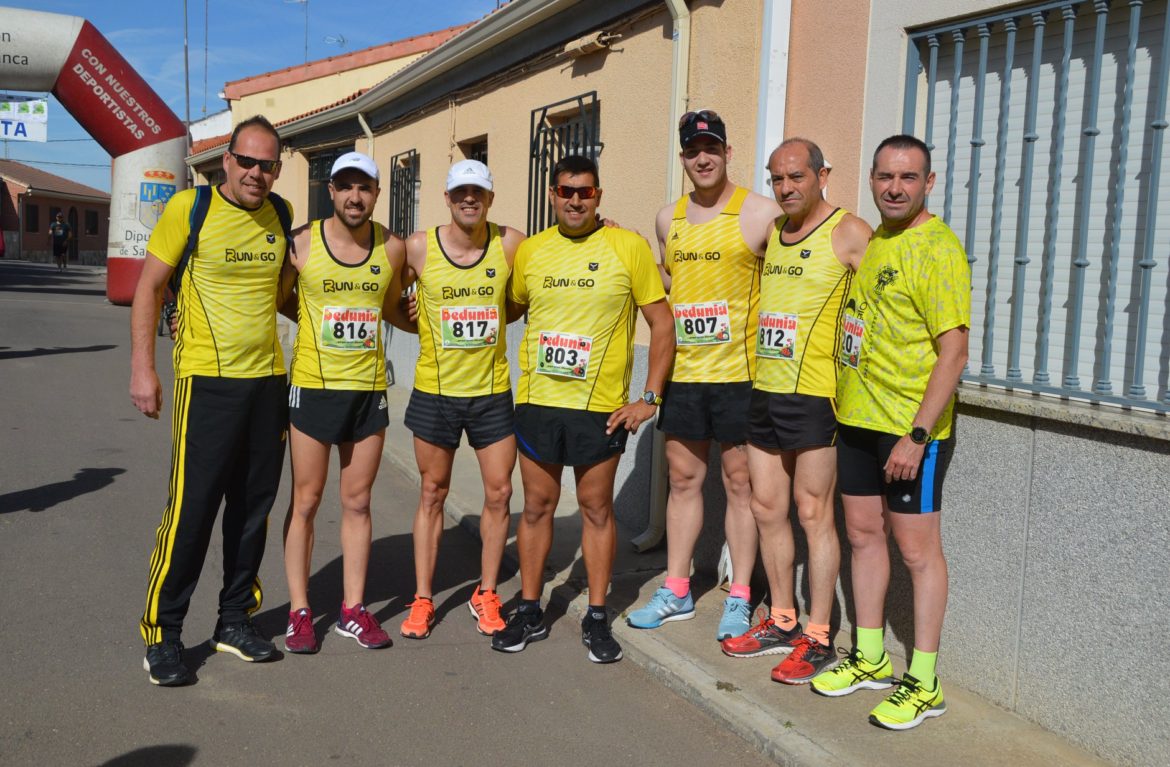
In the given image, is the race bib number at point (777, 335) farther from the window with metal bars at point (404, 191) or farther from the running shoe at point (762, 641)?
the window with metal bars at point (404, 191)

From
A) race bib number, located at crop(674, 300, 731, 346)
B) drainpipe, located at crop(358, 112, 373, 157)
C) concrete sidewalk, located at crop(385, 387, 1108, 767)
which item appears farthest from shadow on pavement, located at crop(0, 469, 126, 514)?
drainpipe, located at crop(358, 112, 373, 157)

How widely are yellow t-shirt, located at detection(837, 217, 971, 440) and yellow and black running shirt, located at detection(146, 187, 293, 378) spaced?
2.46 metres

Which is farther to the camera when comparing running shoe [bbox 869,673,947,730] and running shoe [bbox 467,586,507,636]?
running shoe [bbox 467,586,507,636]

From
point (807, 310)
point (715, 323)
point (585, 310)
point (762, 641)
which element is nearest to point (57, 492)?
point (585, 310)

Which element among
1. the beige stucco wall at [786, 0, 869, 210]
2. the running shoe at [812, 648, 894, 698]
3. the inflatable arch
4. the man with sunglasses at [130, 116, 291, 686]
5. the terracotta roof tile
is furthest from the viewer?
the terracotta roof tile

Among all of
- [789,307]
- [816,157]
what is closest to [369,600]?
[789,307]

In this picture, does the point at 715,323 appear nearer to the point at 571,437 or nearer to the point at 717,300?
the point at 717,300

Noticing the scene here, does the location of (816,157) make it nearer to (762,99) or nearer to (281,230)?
(762,99)

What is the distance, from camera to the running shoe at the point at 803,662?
421cm

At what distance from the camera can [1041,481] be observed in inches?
148

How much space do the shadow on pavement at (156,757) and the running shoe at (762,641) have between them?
7.28ft

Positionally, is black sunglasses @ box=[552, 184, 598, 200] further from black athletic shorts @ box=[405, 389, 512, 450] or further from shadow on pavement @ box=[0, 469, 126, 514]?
shadow on pavement @ box=[0, 469, 126, 514]

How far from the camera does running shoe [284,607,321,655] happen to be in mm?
4535

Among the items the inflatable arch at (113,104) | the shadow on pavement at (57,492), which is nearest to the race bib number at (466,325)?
the shadow on pavement at (57,492)
